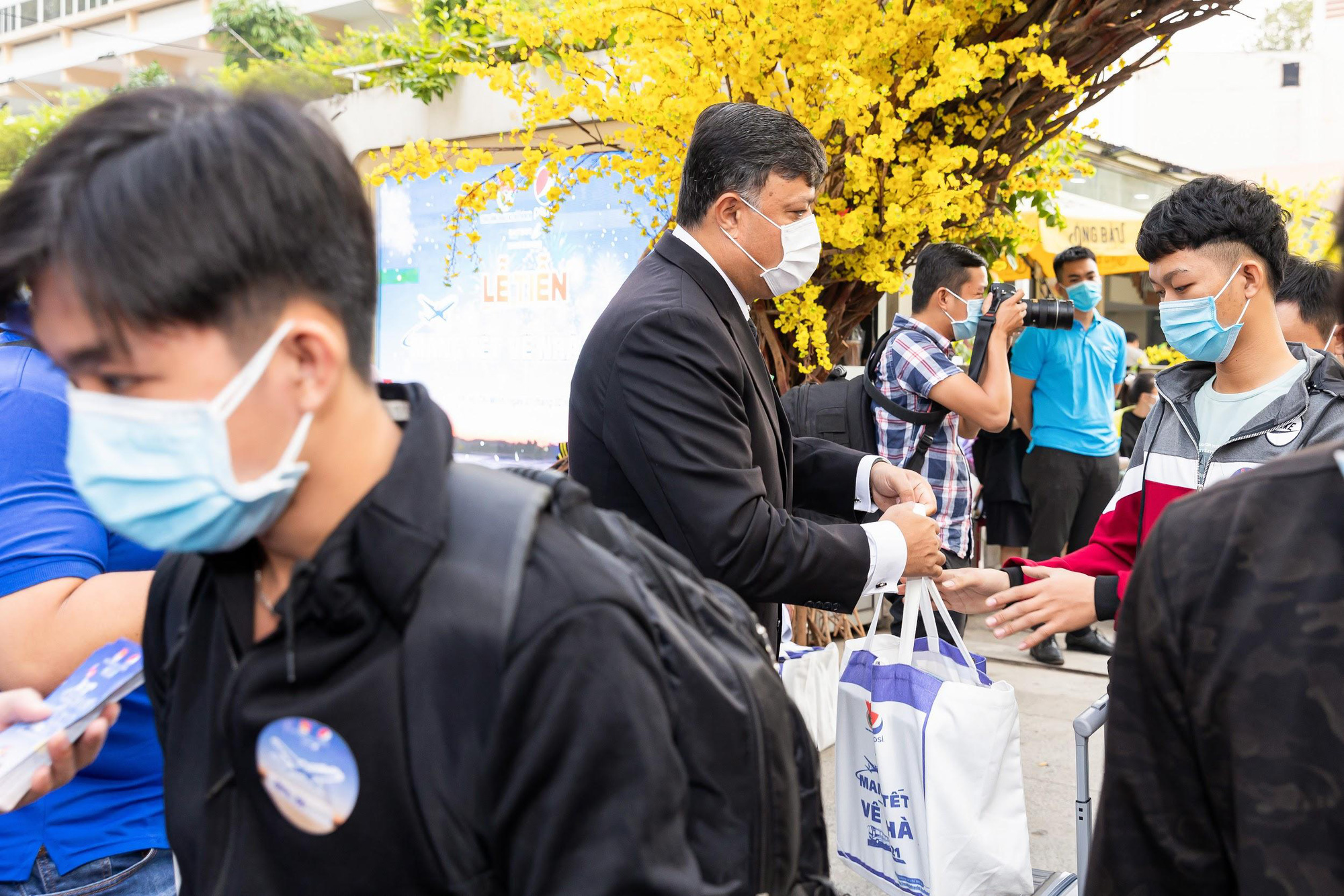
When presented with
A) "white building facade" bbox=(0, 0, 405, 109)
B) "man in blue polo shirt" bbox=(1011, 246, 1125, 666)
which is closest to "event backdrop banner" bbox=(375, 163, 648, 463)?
"man in blue polo shirt" bbox=(1011, 246, 1125, 666)

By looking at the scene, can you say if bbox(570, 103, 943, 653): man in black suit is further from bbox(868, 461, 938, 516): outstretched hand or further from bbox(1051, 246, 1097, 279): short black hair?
bbox(1051, 246, 1097, 279): short black hair

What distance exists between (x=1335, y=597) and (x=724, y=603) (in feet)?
1.82

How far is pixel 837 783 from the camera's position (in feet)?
8.12

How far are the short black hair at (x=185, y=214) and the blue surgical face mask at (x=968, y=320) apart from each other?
3.91 meters

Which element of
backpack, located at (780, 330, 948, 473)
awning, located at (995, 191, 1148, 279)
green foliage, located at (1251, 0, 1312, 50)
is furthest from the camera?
green foliage, located at (1251, 0, 1312, 50)

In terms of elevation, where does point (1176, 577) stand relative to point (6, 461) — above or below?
below

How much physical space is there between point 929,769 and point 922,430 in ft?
6.78

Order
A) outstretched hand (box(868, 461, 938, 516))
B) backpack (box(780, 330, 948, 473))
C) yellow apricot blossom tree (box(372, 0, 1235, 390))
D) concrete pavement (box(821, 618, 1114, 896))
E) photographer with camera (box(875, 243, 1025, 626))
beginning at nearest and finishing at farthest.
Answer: outstretched hand (box(868, 461, 938, 516)) → concrete pavement (box(821, 618, 1114, 896)) → yellow apricot blossom tree (box(372, 0, 1235, 390)) → photographer with camera (box(875, 243, 1025, 626)) → backpack (box(780, 330, 948, 473))

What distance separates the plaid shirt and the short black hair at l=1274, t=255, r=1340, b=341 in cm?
117

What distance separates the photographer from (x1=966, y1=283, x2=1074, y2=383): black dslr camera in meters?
4.20

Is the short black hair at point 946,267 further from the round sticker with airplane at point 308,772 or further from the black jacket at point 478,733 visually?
the round sticker with airplane at point 308,772

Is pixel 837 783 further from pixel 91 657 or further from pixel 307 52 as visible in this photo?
pixel 307 52

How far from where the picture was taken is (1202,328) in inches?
87.7

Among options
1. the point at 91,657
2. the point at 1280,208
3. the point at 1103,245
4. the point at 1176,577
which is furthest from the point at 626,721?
the point at 1103,245
